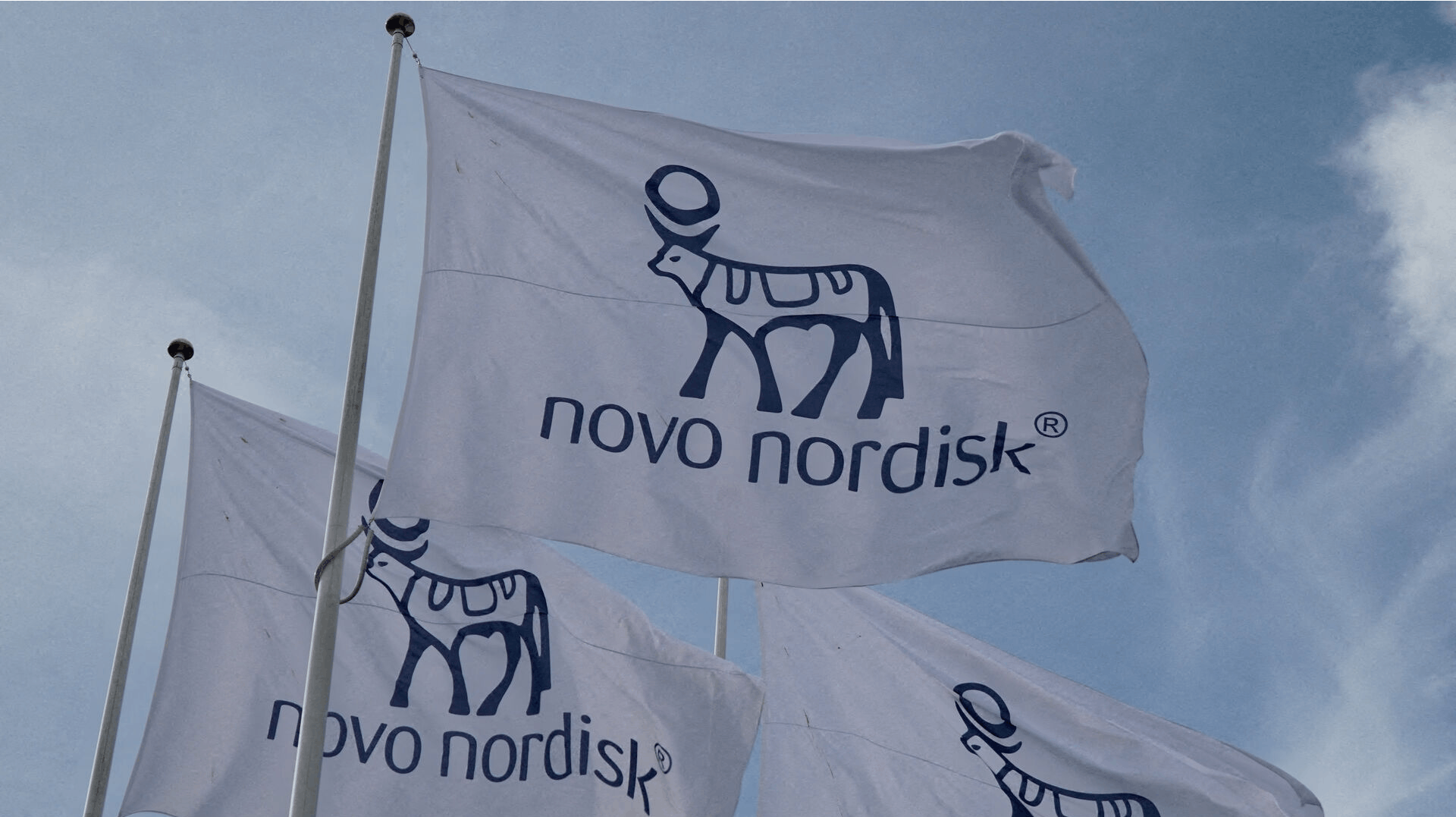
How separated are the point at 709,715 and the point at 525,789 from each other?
5.50 ft

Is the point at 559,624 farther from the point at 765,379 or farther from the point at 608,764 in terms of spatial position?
the point at 765,379

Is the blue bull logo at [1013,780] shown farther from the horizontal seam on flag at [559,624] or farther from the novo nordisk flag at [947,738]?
the horizontal seam on flag at [559,624]

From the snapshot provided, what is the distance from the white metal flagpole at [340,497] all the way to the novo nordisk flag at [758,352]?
0.49 metres

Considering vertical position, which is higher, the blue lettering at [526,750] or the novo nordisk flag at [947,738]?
the novo nordisk flag at [947,738]

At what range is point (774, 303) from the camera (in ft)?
30.3

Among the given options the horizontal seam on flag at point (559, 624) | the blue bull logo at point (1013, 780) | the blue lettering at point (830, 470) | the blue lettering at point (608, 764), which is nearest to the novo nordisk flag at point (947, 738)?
the blue bull logo at point (1013, 780)

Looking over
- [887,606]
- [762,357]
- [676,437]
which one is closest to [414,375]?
[676,437]

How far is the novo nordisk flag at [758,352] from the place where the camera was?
8156 mm

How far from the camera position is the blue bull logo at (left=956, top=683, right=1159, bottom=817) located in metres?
12.4

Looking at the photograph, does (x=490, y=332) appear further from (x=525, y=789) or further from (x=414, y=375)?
(x=525, y=789)

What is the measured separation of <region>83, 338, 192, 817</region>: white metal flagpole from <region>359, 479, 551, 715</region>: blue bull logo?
1637 millimetres

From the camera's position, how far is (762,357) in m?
8.98

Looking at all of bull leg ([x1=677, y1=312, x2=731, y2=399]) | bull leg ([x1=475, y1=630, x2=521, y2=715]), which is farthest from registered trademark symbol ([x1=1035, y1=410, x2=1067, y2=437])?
bull leg ([x1=475, y1=630, x2=521, y2=715])

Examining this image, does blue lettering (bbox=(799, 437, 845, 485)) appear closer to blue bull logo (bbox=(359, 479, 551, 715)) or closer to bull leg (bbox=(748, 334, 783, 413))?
bull leg (bbox=(748, 334, 783, 413))
